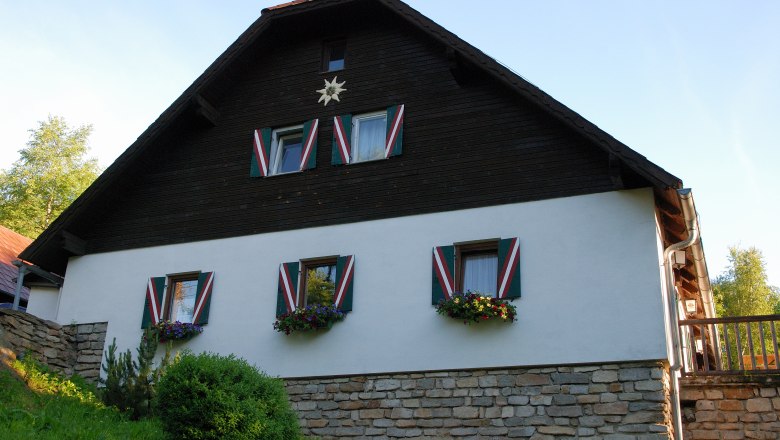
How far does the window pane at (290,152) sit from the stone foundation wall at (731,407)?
24.0 ft

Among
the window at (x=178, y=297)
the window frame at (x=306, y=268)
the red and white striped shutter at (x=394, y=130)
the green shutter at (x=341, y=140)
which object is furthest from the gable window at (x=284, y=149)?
the window at (x=178, y=297)

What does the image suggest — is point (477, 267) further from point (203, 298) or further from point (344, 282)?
point (203, 298)

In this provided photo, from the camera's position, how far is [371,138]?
49.9 ft

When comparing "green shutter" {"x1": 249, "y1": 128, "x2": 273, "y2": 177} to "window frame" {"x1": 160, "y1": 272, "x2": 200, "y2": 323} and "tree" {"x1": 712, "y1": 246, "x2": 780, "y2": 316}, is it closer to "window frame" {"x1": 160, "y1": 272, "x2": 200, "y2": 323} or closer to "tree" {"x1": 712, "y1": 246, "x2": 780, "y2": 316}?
"window frame" {"x1": 160, "y1": 272, "x2": 200, "y2": 323}

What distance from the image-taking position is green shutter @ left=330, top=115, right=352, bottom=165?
49.2 ft

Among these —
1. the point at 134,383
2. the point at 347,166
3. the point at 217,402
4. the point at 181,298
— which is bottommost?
the point at 217,402

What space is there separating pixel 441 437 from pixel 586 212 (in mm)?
3792

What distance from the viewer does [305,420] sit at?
13.6 metres

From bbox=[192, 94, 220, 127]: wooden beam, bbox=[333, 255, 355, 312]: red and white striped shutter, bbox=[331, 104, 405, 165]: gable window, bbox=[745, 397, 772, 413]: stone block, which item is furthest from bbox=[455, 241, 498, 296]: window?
bbox=[192, 94, 220, 127]: wooden beam

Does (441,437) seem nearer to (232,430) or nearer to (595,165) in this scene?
(232,430)

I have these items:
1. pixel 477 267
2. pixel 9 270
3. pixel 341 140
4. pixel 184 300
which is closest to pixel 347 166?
pixel 341 140

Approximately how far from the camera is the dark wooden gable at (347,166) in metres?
13.6

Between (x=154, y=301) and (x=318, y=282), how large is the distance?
10.00ft

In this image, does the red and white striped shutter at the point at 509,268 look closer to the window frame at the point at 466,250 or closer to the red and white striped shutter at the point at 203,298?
the window frame at the point at 466,250
